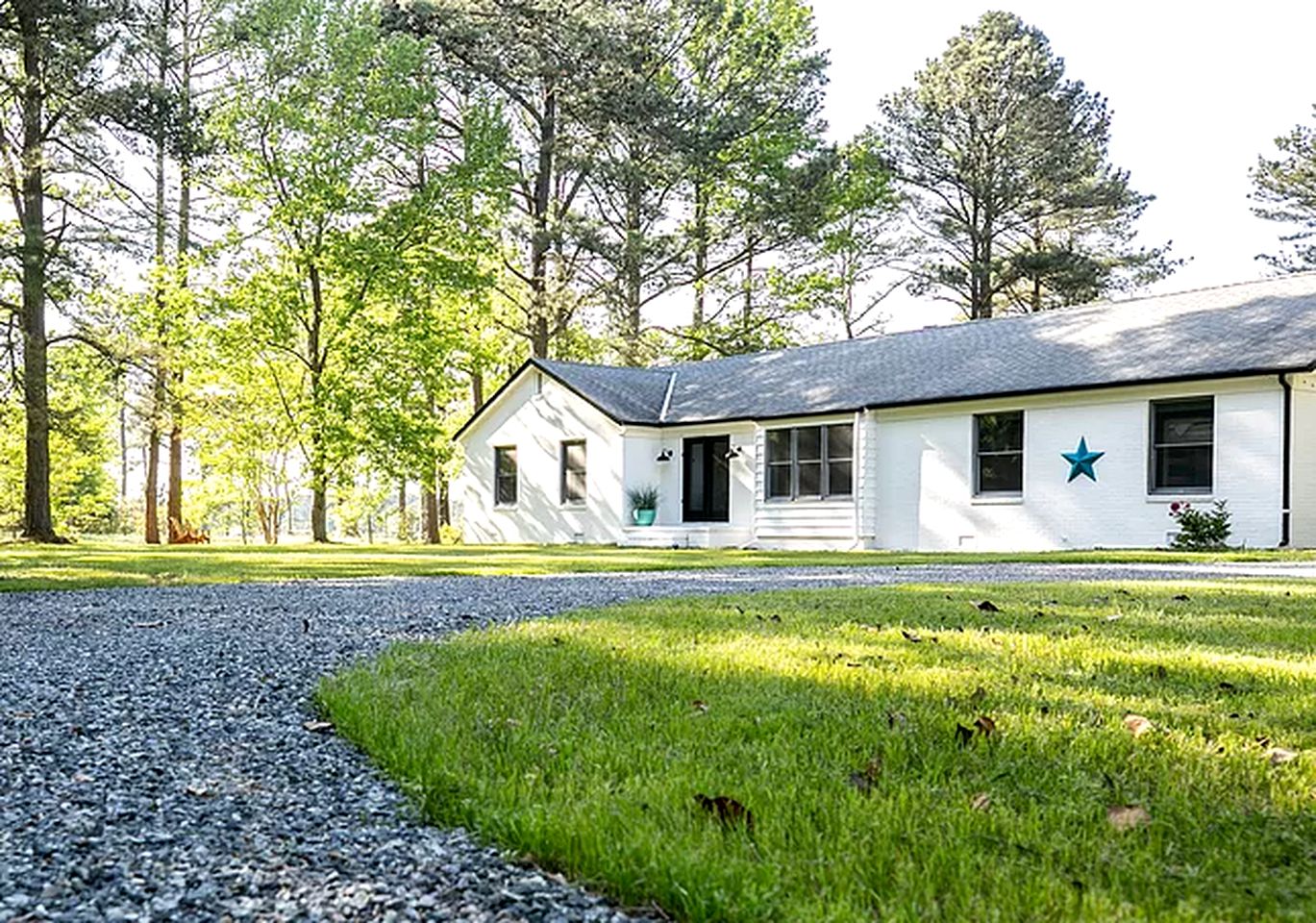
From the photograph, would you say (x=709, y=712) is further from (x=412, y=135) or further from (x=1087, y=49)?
(x=1087, y=49)

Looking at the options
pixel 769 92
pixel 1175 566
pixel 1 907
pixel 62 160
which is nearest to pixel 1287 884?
pixel 1 907

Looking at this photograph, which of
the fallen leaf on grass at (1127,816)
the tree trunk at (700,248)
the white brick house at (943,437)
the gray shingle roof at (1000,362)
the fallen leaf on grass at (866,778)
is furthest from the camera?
the tree trunk at (700,248)

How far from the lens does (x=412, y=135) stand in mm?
21906

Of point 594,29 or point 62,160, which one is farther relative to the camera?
point 594,29

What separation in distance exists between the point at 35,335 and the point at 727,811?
54.9 feet

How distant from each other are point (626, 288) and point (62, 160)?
12.8 meters

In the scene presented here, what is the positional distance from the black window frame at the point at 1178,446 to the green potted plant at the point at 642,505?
8.35 m

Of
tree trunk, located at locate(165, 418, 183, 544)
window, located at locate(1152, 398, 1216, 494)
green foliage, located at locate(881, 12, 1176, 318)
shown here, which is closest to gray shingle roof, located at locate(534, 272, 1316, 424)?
window, located at locate(1152, 398, 1216, 494)

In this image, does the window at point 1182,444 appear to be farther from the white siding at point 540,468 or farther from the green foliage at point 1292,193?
the green foliage at point 1292,193

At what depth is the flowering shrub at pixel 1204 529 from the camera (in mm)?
12977

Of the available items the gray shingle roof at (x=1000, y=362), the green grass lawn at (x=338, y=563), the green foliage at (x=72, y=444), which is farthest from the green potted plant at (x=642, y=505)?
the green foliage at (x=72, y=444)

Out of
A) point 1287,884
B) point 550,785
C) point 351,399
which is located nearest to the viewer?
point 1287,884

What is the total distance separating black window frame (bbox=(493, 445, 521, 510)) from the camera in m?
21.6

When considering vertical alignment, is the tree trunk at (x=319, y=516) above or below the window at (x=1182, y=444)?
below
